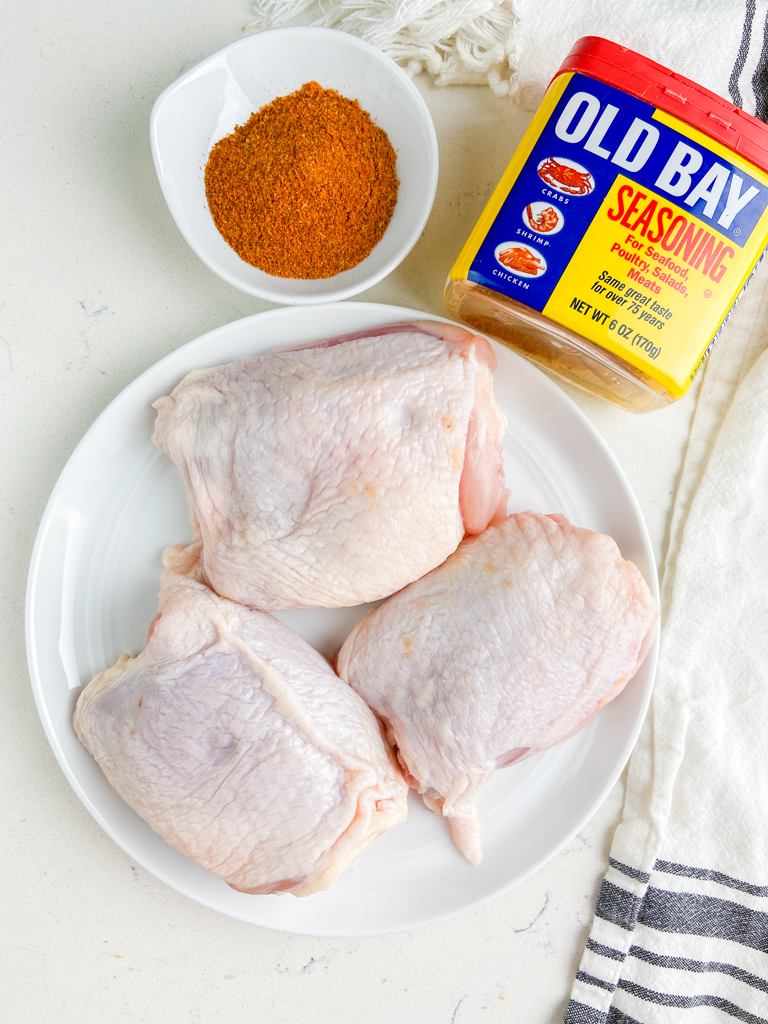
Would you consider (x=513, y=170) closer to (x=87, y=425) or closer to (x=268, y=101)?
(x=268, y=101)

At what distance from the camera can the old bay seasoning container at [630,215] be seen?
823 mm

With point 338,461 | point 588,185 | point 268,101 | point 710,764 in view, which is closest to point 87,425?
point 338,461

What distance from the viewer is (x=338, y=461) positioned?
89cm

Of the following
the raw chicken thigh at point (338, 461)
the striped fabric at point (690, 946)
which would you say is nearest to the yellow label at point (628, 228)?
the raw chicken thigh at point (338, 461)

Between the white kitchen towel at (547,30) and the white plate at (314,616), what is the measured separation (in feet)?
1.41

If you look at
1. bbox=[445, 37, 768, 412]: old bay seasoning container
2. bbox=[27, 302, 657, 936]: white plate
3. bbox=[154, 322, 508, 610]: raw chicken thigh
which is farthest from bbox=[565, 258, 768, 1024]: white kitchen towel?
bbox=[154, 322, 508, 610]: raw chicken thigh

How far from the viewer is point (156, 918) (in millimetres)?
1113

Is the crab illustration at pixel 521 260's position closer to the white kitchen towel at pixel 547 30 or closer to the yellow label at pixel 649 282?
the yellow label at pixel 649 282

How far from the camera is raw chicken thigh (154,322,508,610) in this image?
881 millimetres

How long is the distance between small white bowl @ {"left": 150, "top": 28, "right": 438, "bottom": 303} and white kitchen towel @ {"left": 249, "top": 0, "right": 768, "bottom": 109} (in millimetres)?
110

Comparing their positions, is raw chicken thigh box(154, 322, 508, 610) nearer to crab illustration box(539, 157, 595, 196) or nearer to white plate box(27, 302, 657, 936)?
white plate box(27, 302, 657, 936)

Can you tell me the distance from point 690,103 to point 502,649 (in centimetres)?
72

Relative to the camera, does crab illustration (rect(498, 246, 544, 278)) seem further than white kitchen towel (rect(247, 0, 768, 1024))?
No

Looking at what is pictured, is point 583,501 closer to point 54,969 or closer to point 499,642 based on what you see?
point 499,642
